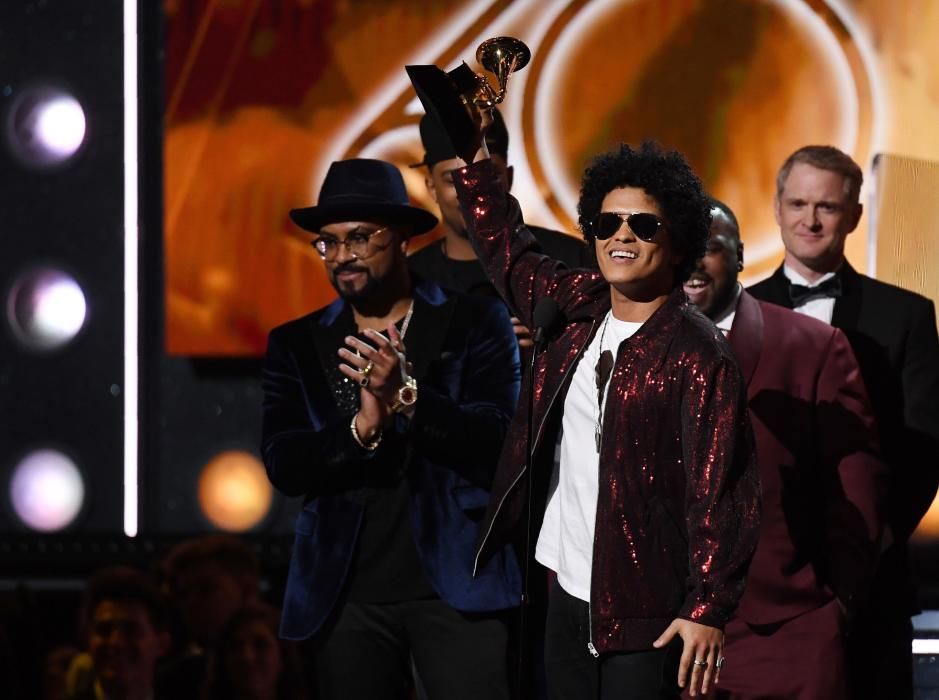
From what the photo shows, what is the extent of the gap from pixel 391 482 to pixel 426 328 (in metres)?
0.35

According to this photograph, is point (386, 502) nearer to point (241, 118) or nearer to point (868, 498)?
point (868, 498)

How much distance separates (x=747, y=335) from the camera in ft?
11.0

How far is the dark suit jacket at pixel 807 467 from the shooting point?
11.0 ft

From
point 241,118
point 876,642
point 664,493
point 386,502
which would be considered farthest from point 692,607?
point 241,118

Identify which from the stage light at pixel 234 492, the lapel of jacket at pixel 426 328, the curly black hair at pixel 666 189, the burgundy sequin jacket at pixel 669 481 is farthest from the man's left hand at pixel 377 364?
the stage light at pixel 234 492

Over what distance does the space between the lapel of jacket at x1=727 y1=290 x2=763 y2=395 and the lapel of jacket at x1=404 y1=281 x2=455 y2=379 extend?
628 millimetres

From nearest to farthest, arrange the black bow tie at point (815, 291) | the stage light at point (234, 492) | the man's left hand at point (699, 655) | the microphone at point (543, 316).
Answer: the man's left hand at point (699, 655), the microphone at point (543, 316), the black bow tie at point (815, 291), the stage light at point (234, 492)

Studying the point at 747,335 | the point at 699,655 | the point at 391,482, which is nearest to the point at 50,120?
the point at 391,482

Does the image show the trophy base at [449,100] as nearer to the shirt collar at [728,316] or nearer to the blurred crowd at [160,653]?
the shirt collar at [728,316]

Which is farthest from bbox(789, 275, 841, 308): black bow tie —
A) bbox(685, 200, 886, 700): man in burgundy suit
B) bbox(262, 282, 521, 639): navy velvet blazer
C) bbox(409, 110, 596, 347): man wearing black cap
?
bbox(262, 282, 521, 639): navy velvet blazer

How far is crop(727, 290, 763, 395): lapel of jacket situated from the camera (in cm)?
334


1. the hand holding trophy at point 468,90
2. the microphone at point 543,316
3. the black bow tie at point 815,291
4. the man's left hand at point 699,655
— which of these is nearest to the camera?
the man's left hand at point 699,655

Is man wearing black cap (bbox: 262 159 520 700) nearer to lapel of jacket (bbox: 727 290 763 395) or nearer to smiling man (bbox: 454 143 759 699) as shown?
smiling man (bbox: 454 143 759 699)

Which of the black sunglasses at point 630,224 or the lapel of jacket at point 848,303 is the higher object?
the lapel of jacket at point 848,303
